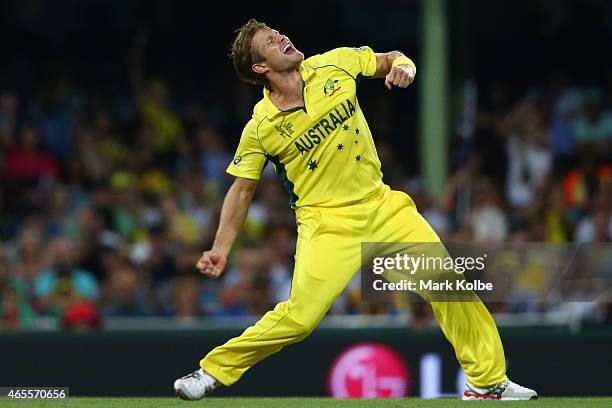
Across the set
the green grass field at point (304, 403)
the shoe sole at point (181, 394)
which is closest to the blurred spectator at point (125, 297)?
the green grass field at point (304, 403)

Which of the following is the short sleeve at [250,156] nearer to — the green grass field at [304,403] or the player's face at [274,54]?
the player's face at [274,54]

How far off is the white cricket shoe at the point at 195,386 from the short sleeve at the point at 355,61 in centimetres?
186

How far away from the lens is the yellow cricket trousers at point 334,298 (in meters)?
7.45

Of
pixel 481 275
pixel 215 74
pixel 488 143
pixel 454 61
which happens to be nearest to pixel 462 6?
pixel 454 61

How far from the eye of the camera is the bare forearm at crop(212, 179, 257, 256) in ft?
24.9

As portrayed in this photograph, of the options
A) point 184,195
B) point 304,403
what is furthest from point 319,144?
point 184,195

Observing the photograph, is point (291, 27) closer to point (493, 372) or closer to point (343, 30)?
point (343, 30)

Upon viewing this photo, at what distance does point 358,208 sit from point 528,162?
21.0 feet

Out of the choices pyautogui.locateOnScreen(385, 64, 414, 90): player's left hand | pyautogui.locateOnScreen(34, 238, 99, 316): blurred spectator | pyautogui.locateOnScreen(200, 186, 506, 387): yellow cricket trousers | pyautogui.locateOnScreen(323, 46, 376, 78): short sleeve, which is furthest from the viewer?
pyautogui.locateOnScreen(34, 238, 99, 316): blurred spectator

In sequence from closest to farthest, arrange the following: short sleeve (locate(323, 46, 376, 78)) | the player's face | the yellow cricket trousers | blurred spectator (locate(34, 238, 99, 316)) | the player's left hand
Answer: the player's left hand, the yellow cricket trousers, the player's face, short sleeve (locate(323, 46, 376, 78)), blurred spectator (locate(34, 238, 99, 316))

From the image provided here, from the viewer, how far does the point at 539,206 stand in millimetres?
12797

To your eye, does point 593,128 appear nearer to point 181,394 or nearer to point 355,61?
point 355,61

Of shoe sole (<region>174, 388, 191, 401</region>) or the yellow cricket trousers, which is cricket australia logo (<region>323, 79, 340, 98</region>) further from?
shoe sole (<region>174, 388, 191, 401</region>)

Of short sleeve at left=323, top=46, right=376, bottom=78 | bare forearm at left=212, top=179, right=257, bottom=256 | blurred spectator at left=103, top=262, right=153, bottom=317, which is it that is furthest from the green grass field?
blurred spectator at left=103, top=262, right=153, bottom=317
